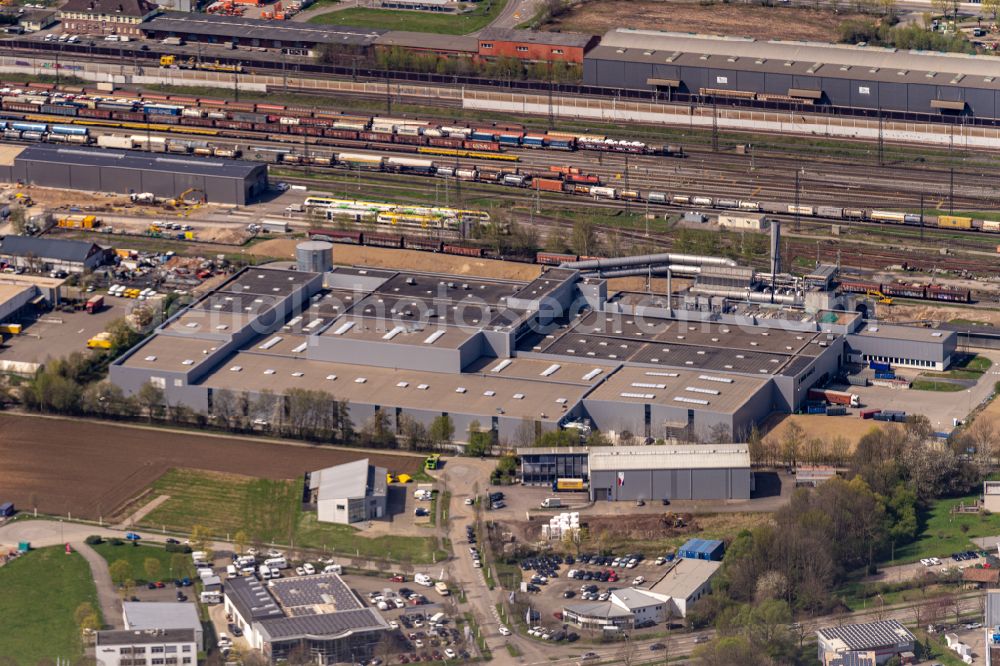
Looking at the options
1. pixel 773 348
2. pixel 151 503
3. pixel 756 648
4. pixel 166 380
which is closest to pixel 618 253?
pixel 773 348

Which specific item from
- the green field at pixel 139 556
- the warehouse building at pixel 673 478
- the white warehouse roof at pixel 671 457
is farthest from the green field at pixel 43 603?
the white warehouse roof at pixel 671 457

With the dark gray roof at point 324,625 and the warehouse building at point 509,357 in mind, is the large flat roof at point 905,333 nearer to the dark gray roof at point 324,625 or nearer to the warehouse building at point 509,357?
the warehouse building at point 509,357

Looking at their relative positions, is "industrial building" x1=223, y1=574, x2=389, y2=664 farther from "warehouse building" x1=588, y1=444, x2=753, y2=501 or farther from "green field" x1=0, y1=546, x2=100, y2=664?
"warehouse building" x1=588, y1=444, x2=753, y2=501

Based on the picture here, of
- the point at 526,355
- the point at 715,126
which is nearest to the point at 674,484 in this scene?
the point at 526,355

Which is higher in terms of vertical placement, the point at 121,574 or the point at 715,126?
the point at 715,126

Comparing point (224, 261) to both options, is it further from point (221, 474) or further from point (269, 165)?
point (221, 474)

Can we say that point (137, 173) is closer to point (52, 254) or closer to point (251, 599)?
point (52, 254)
